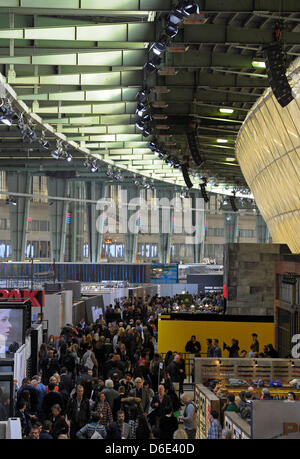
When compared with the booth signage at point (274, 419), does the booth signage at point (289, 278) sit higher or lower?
higher

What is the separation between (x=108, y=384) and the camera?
1425cm

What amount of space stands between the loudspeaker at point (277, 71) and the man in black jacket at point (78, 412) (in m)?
6.41

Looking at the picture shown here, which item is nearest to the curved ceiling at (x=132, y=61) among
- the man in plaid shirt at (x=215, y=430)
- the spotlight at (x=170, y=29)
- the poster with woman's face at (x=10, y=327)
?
the spotlight at (x=170, y=29)

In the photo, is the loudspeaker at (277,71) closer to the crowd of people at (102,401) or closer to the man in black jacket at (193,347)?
the crowd of people at (102,401)

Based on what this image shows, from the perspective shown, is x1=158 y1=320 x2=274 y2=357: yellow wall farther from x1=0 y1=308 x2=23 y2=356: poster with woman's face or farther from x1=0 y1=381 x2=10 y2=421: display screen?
x1=0 y1=381 x2=10 y2=421: display screen

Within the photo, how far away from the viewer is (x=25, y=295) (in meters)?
24.3

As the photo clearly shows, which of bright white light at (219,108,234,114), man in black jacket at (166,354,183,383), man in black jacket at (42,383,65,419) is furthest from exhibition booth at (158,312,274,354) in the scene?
man in black jacket at (42,383,65,419)

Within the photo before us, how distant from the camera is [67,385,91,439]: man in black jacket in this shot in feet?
41.3

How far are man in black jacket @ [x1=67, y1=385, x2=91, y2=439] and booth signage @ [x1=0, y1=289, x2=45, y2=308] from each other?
980cm

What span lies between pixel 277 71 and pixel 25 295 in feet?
37.8

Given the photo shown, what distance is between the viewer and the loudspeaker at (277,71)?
15.5 meters

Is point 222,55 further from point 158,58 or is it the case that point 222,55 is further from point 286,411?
point 286,411

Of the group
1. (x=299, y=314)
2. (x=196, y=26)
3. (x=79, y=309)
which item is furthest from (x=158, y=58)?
(x=79, y=309)

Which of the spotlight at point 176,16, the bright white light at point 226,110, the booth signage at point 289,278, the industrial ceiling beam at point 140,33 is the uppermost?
the bright white light at point 226,110
